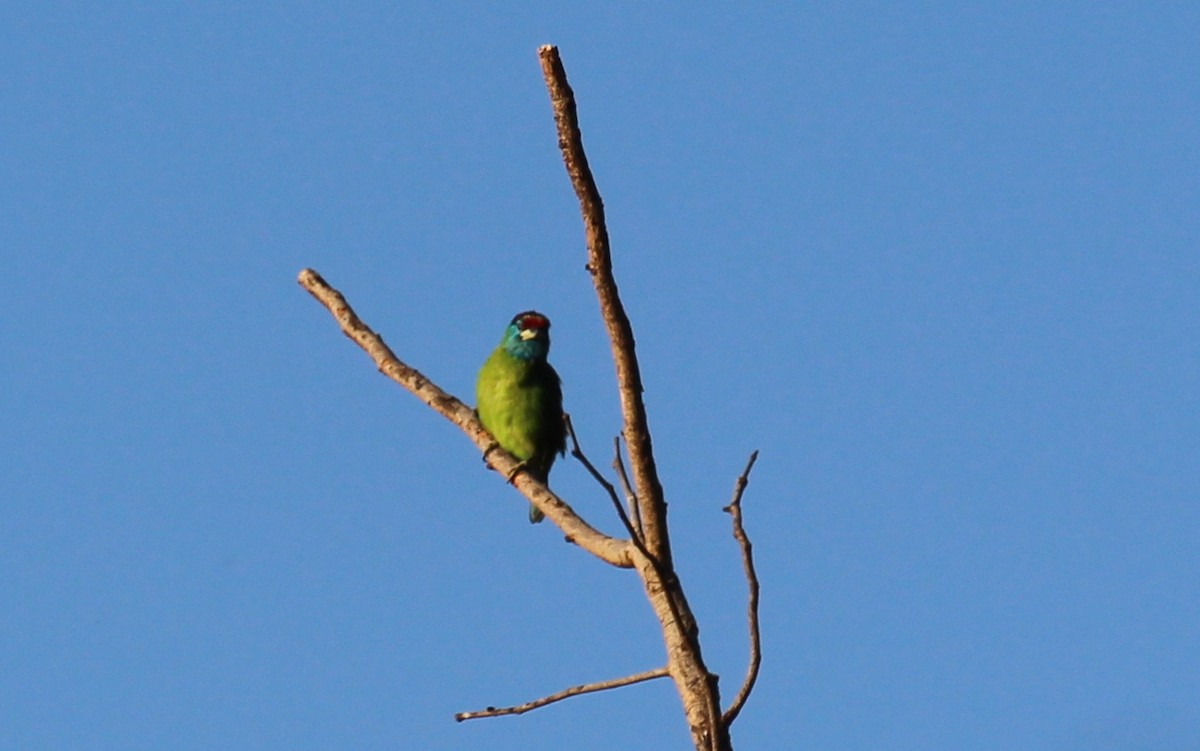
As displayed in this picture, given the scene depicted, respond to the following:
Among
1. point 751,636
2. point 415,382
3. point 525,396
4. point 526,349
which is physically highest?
point 526,349

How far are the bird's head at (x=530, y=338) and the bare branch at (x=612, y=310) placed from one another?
15.6ft

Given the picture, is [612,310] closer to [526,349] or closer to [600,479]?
[600,479]

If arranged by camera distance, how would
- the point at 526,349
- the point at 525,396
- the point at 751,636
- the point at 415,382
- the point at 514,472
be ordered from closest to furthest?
1. the point at 751,636
2. the point at 514,472
3. the point at 415,382
4. the point at 525,396
5. the point at 526,349

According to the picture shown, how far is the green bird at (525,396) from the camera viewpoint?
7766 mm

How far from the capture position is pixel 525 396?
7.88 metres

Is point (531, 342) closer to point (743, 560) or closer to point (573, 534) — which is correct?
point (573, 534)

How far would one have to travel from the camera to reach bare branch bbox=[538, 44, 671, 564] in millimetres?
3236

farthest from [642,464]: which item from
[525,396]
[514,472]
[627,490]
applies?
[525,396]

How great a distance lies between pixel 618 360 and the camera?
11.1 ft

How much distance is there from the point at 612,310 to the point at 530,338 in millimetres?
4966

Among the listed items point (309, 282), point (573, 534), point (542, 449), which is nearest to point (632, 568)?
point (573, 534)

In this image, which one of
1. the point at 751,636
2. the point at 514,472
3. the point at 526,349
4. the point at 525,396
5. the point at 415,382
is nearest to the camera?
the point at 751,636

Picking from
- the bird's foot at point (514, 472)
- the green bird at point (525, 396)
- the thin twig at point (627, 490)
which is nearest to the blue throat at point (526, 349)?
the green bird at point (525, 396)

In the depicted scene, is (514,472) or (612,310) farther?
(514,472)
